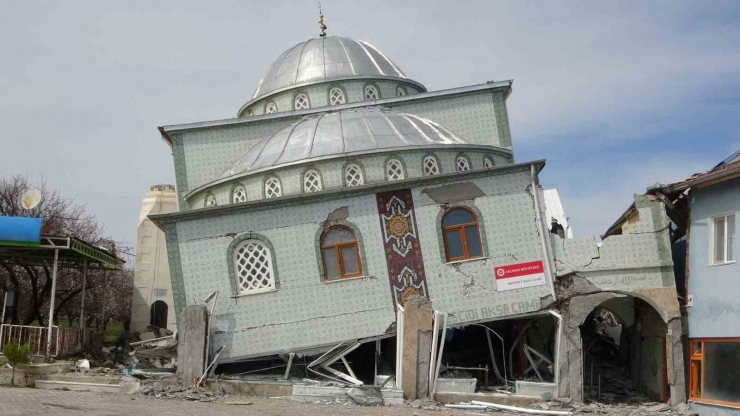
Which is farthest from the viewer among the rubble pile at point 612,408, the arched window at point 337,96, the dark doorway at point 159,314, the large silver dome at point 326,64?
the dark doorway at point 159,314

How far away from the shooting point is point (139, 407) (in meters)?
13.2

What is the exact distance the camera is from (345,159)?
1936 centimetres

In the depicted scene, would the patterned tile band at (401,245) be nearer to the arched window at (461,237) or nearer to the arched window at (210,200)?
the arched window at (461,237)

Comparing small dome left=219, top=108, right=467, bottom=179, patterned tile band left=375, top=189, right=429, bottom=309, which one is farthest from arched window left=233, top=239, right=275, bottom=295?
small dome left=219, top=108, right=467, bottom=179

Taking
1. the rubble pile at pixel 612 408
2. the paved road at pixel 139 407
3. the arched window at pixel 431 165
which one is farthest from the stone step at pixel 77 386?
the arched window at pixel 431 165

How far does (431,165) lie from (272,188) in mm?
3795

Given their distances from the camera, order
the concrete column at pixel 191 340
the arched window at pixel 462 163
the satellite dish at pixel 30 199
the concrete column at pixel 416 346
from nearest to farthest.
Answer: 1. the concrete column at pixel 416 346
2. the concrete column at pixel 191 340
3. the arched window at pixel 462 163
4. the satellite dish at pixel 30 199

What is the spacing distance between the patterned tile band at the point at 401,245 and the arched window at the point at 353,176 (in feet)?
5.64

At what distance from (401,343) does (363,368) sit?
2874 mm

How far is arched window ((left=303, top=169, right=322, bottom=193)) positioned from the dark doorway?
10.5 m

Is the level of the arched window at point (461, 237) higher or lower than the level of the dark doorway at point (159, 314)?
higher

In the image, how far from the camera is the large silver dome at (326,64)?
25219 millimetres

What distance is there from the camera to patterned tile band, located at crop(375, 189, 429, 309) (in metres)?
17.3

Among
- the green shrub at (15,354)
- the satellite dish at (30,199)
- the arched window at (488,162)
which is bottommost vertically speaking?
the green shrub at (15,354)
